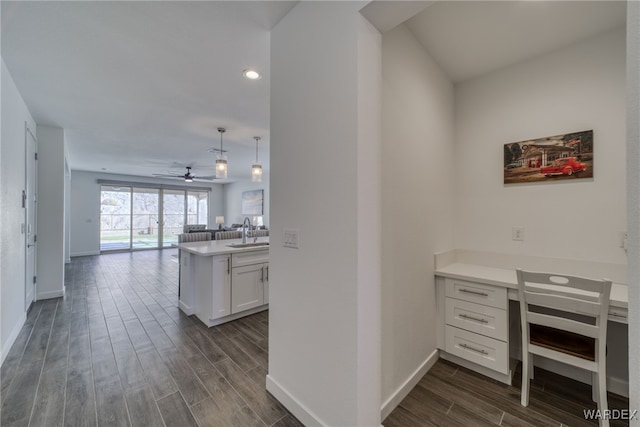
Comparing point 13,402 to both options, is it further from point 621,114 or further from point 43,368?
point 621,114

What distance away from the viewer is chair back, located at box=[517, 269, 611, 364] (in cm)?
148

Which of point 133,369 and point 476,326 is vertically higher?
point 476,326

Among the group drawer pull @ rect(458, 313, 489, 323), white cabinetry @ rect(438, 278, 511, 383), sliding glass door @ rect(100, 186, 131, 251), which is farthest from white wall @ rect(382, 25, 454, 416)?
sliding glass door @ rect(100, 186, 131, 251)

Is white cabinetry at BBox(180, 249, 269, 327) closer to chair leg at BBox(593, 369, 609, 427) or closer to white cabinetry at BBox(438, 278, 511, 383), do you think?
white cabinetry at BBox(438, 278, 511, 383)

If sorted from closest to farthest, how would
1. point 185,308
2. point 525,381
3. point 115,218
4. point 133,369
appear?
point 525,381 → point 133,369 → point 185,308 → point 115,218

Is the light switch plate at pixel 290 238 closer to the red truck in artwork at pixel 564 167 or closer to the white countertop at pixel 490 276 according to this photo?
the white countertop at pixel 490 276

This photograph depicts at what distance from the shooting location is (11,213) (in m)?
2.53

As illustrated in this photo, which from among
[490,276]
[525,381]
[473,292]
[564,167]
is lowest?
[525,381]

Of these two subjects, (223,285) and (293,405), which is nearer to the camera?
(293,405)

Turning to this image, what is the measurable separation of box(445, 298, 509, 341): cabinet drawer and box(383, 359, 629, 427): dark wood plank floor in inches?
15.1

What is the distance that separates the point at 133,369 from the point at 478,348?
9.34 feet

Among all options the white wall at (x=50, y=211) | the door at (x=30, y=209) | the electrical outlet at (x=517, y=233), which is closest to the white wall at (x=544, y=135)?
the electrical outlet at (x=517, y=233)

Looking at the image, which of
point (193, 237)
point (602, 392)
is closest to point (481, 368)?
point (602, 392)

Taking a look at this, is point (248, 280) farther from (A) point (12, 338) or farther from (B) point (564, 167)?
(B) point (564, 167)
